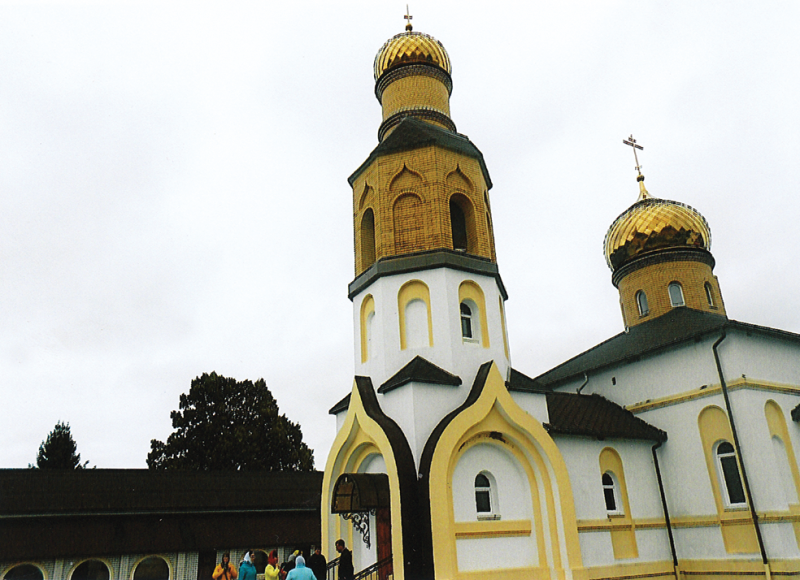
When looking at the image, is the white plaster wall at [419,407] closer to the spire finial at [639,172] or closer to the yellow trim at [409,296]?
the yellow trim at [409,296]

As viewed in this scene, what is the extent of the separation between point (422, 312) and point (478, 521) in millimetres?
4382

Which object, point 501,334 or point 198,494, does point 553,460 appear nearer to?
point 501,334

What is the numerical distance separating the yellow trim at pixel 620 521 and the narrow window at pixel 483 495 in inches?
135

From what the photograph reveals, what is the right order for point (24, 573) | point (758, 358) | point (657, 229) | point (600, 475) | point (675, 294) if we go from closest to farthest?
point (600, 475) < point (758, 358) < point (24, 573) < point (675, 294) < point (657, 229)

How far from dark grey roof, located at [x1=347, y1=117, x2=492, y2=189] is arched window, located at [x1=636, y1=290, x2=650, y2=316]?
813 cm

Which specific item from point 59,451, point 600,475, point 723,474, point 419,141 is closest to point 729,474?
point 723,474

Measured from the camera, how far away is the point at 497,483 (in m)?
11.5

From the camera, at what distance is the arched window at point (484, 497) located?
1126 centimetres

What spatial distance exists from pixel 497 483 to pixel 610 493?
3761 mm

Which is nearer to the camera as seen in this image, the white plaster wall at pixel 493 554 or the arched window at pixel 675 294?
the white plaster wall at pixel 493 554

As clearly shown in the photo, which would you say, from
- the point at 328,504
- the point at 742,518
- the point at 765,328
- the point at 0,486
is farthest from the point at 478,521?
the point at 0,486

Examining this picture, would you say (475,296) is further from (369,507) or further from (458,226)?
(369,507)

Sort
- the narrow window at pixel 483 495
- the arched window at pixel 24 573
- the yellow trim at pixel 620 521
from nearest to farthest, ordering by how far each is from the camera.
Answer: the narrow window at pixel 483 495
the yellow trim at pixel 620 521
the arched window at pixel 24 573

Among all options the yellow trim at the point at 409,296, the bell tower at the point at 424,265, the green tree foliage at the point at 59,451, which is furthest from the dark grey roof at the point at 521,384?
the green tree foliage at the point at 59,451
